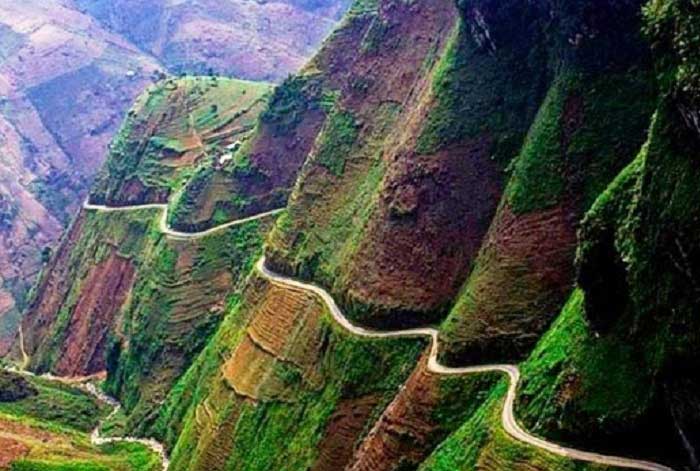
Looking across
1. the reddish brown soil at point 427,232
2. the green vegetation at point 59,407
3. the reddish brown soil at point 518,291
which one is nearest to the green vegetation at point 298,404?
the reddish brown soil at point 427,232

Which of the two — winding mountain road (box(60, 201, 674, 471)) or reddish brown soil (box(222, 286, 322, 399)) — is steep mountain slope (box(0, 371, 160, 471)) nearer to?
winding mountain road (box(60, 201, 674, 471))

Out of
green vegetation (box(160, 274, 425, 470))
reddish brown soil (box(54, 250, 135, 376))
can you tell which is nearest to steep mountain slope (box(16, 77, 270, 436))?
reddish brown soil (box(54, 250, 135, 376))

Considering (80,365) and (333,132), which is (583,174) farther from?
(80,365)

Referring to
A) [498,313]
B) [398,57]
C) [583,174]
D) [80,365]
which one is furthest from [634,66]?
[80,365]

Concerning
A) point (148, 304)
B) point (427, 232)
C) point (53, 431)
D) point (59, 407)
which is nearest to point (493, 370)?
point (427, 232)

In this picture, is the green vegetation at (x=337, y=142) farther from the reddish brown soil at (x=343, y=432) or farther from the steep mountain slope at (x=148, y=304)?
the reddish brown soil at (x=343, y=432)

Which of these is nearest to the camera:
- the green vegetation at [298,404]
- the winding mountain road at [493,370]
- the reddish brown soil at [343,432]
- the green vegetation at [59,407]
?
the winding mountain road at [493,370]
